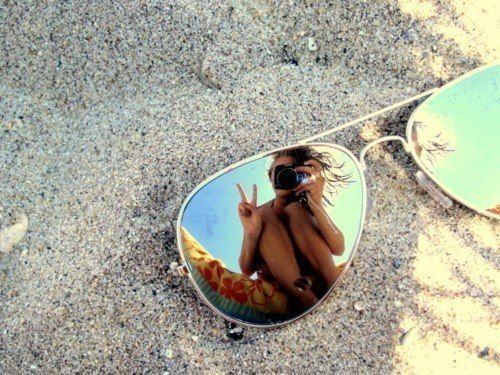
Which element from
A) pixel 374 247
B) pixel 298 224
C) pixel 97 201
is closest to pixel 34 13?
pixel 97 201

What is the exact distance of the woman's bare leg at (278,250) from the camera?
3.95 feet

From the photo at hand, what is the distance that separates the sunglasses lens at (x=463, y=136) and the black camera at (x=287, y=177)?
0.24 meters

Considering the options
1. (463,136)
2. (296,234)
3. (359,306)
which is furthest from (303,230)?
(463,136)

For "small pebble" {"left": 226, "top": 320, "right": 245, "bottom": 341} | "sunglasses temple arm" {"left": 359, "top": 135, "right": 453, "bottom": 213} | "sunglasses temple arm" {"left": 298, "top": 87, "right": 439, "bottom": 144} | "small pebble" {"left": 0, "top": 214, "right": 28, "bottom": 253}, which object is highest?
"sunglasses temple arm" {"left": 298, "top": 87, "right": 439, "bottom": 144}

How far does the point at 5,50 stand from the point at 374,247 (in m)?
0.87

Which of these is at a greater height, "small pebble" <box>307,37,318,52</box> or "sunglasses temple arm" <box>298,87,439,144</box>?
"small pebble" <box>307,37,318,52</box>

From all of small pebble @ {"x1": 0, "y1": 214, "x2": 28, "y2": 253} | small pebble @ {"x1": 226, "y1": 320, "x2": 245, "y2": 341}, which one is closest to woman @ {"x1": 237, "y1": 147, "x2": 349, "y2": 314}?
small pebble @ {"x1": 226, "y1": 320, "x2": 245, "y2": 341}

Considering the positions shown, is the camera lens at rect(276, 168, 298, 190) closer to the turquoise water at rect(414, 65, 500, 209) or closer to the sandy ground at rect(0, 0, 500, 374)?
the sandy ground at rect(0, 0, 500, 374)

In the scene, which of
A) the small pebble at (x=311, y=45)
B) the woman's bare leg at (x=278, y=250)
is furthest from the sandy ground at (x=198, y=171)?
the woman's bare leg at (x=278, y=250)

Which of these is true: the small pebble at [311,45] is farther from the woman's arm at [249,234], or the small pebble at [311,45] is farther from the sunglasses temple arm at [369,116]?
the woman's arm at [249,234]

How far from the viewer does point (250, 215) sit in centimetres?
121

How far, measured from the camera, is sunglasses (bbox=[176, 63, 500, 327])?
1205 millimetres

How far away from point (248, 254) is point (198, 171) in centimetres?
20

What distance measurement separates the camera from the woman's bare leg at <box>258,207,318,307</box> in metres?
1.20
